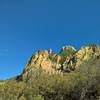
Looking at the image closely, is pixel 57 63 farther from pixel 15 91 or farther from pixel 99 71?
pixel 99 71

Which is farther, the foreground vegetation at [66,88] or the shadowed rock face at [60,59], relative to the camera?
the shadowed rock face at [60,59]

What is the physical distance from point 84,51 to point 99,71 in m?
76.1

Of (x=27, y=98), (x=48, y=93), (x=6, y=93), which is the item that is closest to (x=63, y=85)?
(x=48, y=93)

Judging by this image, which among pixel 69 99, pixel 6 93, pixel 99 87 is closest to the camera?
pixel 99 87

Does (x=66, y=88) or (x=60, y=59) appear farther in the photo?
(x=60, y=59)

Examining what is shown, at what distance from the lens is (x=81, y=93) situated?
3383 inches

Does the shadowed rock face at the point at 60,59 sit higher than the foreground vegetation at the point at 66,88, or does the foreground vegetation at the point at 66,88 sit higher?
the shadowed rock face at the point at 60,59

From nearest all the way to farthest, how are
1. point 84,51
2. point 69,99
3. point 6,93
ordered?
1. point 69,99
2. point 6,93
3. point 84,51

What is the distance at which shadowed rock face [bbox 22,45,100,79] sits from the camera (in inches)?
6063

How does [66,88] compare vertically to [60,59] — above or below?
below

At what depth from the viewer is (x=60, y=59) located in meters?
173

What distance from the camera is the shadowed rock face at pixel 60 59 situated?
154000 millimetres

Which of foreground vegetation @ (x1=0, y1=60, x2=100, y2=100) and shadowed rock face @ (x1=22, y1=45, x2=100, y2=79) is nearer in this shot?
foreground vegetation @ (x1=0, y1=60, x2=100, y2=100)

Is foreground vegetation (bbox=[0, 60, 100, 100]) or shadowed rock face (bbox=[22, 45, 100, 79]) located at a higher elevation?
shadowed rock face (bbox=[22, 45, 100, 79])
